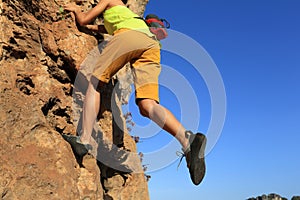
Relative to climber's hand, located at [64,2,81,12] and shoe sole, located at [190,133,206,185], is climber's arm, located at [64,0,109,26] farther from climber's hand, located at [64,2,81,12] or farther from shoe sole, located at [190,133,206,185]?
shoe sole, located at [190,133,206,185]

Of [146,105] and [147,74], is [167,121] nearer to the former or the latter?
[146,105]

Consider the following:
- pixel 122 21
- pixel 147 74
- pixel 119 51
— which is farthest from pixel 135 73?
pixel 122 21

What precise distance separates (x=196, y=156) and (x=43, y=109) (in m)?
1.97

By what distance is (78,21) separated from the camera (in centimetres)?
523

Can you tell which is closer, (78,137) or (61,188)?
(61,188)

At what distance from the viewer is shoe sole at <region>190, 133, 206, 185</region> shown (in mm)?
4402

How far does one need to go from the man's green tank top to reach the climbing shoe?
5.26ft

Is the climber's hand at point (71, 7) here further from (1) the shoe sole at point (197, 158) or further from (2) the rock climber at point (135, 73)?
(1) the shoe sole at point (197, 158)

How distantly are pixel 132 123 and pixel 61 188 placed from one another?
13.8 ft

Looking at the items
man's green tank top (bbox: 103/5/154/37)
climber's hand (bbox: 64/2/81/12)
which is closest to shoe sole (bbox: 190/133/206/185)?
man's green tank top (bbox: 103/5/154/37)

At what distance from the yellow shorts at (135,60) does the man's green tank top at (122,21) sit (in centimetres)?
10

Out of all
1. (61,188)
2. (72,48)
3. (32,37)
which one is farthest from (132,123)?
(61,188)

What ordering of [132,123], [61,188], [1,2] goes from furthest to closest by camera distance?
[132,123], [1,2], [61,188]

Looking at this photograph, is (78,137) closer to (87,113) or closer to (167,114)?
(87,113)
